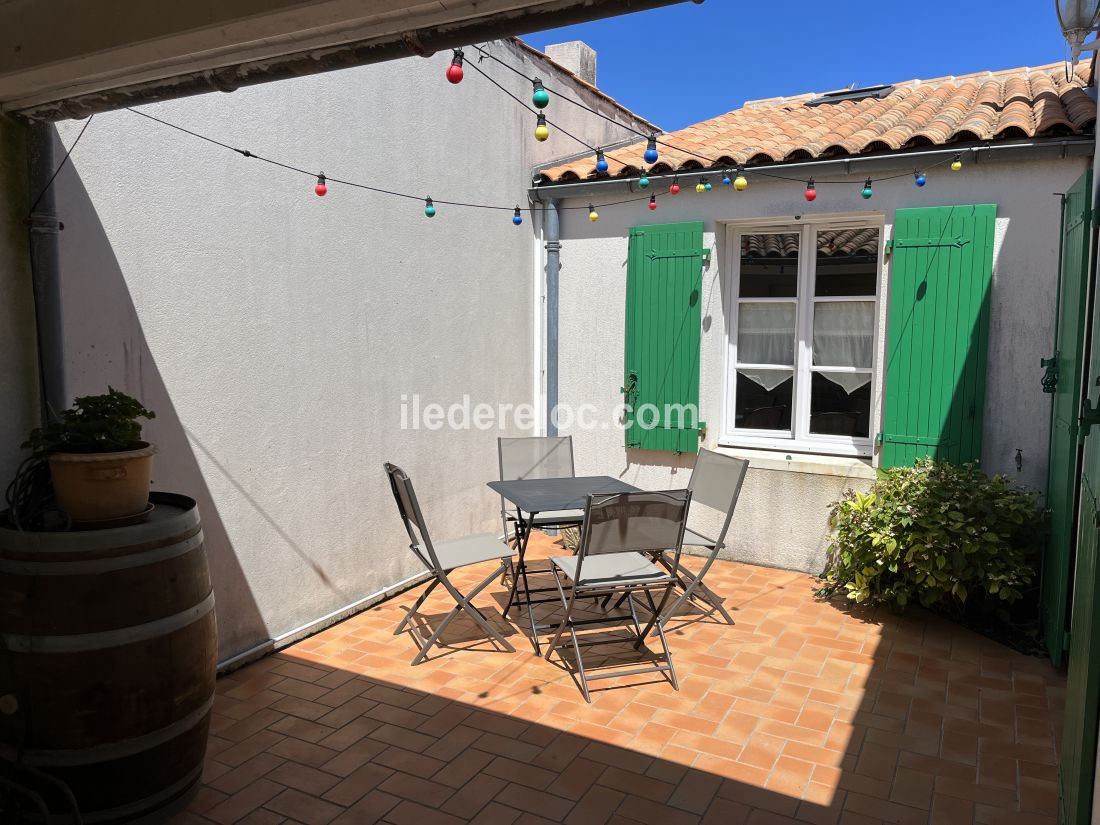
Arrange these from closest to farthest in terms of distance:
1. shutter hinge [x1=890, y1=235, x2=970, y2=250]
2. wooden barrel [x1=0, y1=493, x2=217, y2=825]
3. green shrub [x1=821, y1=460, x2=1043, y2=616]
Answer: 1. wooden barrel [x1=0, y1=493, x2=217, y2=825]
2. green shrub [x1=821, y1=460, x2=1043, y2=616]
3. shutter hinge [x1=890, y1=235, x2=970, y2=250]

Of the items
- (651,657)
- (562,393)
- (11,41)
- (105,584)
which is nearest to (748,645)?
(651,657)

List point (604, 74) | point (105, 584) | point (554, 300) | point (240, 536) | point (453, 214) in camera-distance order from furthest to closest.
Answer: point (604, 74) → point (554, 300) → point (453, 214) → point (240, 536) → point (105, 584)

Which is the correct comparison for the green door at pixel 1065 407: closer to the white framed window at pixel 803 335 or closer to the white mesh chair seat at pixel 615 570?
the white framed window at pixel 803 335

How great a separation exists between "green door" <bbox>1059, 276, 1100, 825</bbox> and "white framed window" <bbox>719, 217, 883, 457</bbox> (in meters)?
2.87

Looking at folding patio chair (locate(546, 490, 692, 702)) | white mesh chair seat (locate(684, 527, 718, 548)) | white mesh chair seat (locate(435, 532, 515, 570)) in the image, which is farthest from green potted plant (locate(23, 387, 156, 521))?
white mesh chair seat (locate(684, 527, 718, 548))

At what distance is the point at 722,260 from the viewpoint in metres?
5.58

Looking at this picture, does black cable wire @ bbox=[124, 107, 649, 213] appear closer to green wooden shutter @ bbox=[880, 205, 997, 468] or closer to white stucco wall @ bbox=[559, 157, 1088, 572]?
white stucco wall @ bbox=[559, 157, 1088, 572]

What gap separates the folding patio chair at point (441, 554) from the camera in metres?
3.74

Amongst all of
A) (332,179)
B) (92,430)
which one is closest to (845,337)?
(332,179)

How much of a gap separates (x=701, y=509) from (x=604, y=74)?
4822 mm

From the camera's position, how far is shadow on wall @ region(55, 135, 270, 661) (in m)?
2.95

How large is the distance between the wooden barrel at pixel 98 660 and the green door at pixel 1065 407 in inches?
146

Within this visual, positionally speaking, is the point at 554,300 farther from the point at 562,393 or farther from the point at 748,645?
the point at 748,645

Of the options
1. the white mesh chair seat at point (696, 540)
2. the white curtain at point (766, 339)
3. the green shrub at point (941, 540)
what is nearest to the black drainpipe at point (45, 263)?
the white mesh chair seat at point (696, 540)
